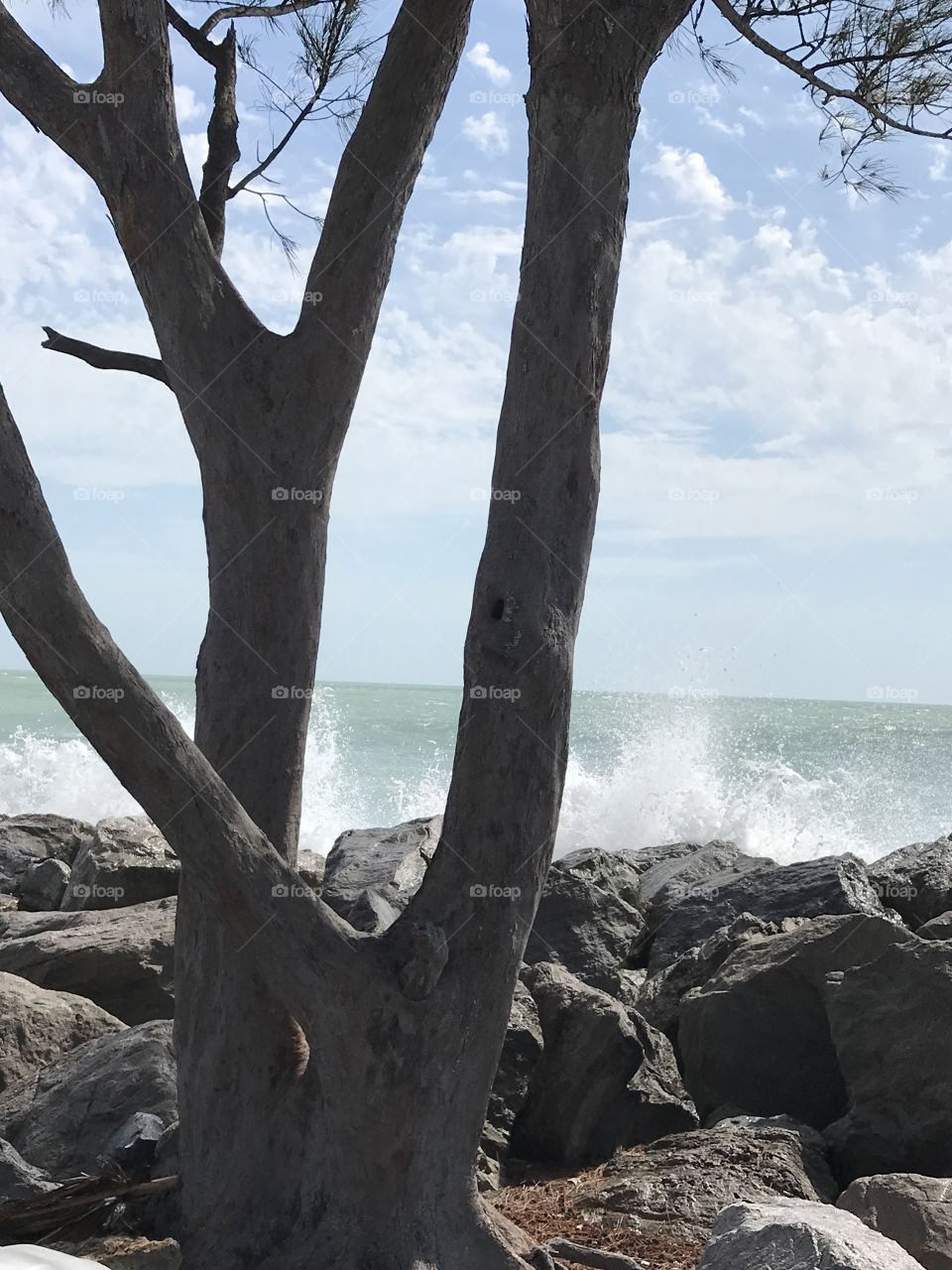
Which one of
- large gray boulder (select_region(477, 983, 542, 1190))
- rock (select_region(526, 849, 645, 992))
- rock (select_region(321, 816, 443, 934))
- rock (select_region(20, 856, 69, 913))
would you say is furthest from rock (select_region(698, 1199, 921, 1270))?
rock (select_region(20, 856, 69, 913))

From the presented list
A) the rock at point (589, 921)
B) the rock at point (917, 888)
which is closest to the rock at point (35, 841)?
the rock at point (589, 921)

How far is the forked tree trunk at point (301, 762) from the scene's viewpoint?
2646 mm

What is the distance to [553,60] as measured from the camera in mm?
2959

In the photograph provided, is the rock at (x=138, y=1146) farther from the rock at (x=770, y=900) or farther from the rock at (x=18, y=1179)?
the rock at (x=770, y=900)

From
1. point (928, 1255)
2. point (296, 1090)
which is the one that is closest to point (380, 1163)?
point (296, 1090)

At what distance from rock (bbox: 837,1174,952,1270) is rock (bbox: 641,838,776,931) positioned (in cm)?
291

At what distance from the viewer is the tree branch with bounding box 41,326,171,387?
3.38 m

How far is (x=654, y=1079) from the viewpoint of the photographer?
4.10 m

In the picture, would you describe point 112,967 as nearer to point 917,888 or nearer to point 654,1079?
point 654,1079

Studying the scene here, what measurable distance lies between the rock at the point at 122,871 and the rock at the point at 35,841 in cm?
131

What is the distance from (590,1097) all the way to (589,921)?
1.78m

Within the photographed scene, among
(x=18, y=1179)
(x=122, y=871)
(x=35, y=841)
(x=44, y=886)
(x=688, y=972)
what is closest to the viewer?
(x=18, y=1179)

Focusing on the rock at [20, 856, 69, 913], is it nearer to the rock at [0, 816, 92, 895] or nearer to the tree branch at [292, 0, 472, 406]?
the rock at [0, 816, 92, 895]

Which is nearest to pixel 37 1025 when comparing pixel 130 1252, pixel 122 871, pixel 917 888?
pixel 130 1252
